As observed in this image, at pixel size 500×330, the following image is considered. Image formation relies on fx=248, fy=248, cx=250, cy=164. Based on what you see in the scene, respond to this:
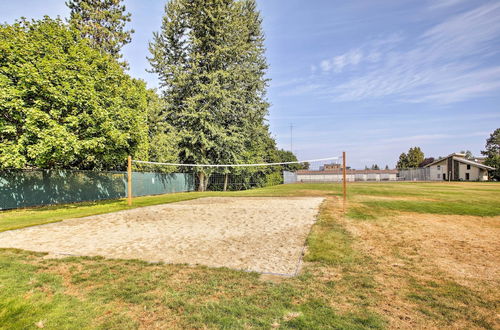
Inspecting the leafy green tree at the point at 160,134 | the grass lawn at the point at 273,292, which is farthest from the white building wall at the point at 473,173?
the grass lawn at the point at 273,292

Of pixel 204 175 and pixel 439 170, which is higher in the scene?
pixel 439 170

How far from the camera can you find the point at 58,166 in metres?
17.5

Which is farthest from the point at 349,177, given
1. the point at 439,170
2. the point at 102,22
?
the point at 102,22

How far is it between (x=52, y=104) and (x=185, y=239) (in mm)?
10949

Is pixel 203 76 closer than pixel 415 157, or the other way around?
pixel 203 76

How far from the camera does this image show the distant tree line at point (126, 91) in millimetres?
11648

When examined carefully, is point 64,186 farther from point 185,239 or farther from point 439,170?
point 439,170

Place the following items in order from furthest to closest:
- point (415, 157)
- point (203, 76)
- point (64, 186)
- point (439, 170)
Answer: point (415, 157) → point (439, 170) → point (203, 76) → point (64, 186)

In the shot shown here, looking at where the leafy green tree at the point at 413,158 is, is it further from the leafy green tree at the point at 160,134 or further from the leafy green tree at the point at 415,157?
the leafy green tree at the point at 160,134

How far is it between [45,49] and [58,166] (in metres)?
8.26

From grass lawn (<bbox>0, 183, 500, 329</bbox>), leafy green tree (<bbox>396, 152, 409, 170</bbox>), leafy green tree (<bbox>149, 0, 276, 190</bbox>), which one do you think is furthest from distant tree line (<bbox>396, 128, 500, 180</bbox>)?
grass lawn (<bbox>0, 183, 500, 329</bbox>)

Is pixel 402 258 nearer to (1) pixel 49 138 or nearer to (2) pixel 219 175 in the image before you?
(1) pixel 49 138

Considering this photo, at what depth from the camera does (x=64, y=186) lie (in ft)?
51.6

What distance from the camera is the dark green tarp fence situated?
1324 cm
